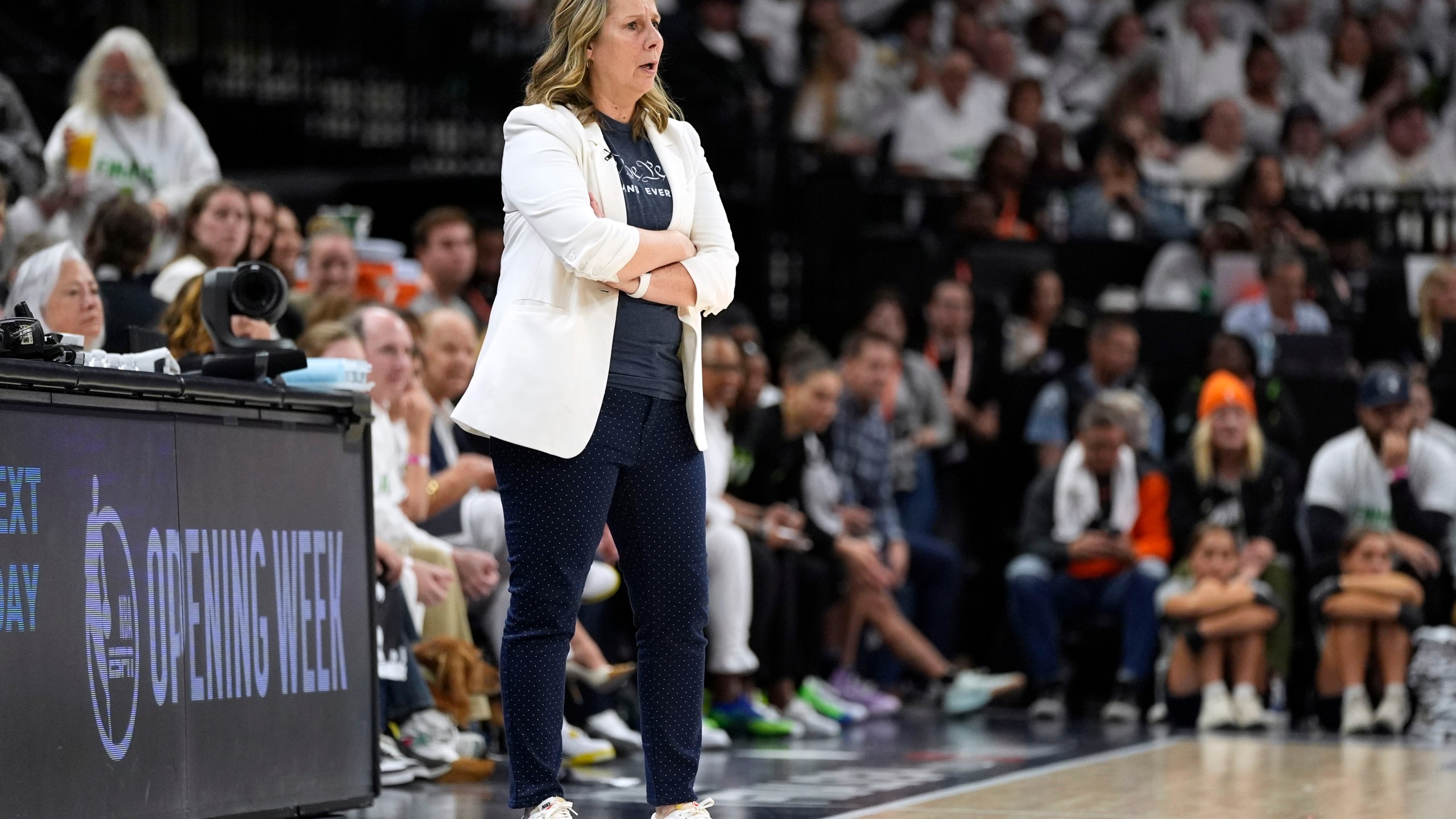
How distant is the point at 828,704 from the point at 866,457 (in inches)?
54.1

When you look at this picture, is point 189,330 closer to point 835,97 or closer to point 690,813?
point 690,813

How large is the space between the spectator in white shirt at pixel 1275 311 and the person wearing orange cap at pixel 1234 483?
50.3 inches

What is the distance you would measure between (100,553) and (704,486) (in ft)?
4.17

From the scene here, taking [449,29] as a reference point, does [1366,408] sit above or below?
below

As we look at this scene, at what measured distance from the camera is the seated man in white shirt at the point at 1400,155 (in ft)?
42.9

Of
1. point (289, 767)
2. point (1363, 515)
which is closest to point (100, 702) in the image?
point (289, 767)

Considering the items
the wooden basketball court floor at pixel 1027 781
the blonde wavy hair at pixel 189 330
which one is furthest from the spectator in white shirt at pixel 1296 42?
the blonde wavy hair at pixel 189 330

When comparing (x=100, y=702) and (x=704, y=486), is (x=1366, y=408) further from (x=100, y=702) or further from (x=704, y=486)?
(x=100, y=702)

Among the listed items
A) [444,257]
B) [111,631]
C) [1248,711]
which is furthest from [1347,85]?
[111,631]

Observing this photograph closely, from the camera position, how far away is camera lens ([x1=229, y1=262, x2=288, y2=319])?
486 centimetres

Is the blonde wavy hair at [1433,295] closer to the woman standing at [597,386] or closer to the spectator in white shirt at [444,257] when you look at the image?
the spectator in white shirt at [444,257]

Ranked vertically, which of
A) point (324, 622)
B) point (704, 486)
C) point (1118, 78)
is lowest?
point (324, 622)

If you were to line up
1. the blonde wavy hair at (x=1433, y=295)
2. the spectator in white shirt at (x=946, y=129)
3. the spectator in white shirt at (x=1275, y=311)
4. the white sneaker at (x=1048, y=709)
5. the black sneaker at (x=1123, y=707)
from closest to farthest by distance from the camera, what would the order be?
the black sneaker at (x=1123, y=707) < the white sneaker at (x=1048, y=709) < the blonde wavy hair at (x=1433, y=295) < the spectator in white shirt at (x=1275, y=311) < the spectator in white shirt at (x=946, y=129)

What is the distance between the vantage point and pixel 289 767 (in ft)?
14.9
